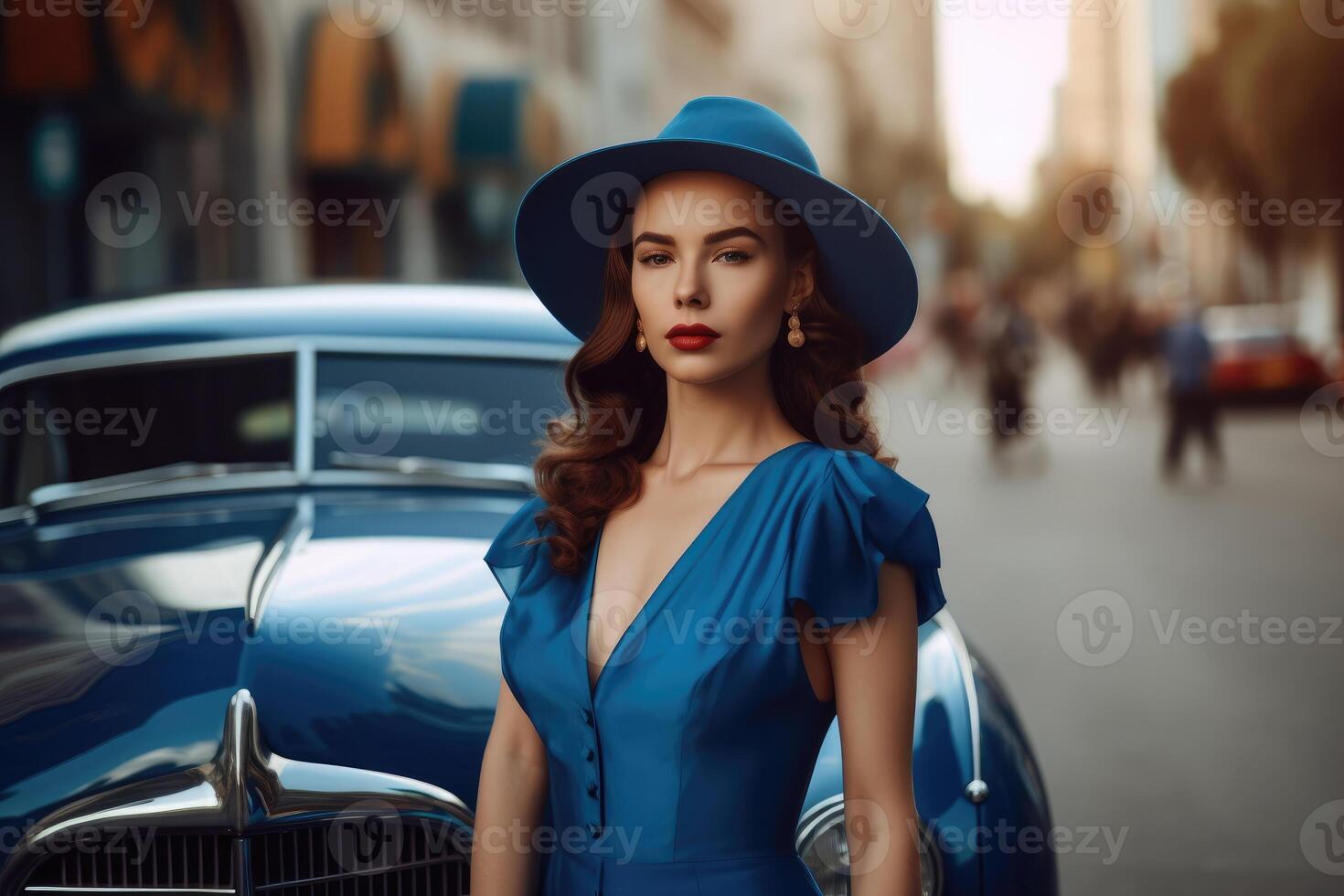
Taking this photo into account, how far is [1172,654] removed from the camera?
748cm

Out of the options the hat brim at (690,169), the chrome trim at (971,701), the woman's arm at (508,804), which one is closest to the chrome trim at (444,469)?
the chrome trim at (971,701)

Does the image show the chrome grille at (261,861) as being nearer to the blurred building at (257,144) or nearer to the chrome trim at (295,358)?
the chrome trim at (295,358)

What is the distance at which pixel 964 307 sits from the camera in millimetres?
34219

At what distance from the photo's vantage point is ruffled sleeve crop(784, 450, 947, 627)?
172 centimetres

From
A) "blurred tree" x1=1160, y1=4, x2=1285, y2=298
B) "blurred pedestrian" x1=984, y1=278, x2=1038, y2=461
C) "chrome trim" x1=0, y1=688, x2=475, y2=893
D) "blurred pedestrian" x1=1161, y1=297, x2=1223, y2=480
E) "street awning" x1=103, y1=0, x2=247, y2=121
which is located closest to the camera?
"chrome trim" x1=0, y1=688, x2=475, y2=893

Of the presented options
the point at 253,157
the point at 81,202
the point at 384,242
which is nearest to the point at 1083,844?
the point at 81,202

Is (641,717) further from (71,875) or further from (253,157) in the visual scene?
(253,157)

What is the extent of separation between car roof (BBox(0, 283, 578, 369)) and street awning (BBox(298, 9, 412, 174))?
13.6 metres

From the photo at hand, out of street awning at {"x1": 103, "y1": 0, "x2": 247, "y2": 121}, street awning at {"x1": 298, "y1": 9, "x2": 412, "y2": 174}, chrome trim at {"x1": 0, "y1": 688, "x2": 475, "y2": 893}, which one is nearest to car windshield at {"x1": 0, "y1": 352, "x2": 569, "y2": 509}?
chrome trim at {"x1": 0, "y1": 688, "x2": 475, "y2": 893}

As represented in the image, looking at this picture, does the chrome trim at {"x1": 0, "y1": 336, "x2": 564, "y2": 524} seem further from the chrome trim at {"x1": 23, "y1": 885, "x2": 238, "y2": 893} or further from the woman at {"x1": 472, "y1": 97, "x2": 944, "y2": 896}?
the woman at {"x1": 472, "y1": 97, "x2": 944, "y2": 896}

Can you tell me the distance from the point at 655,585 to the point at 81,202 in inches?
555

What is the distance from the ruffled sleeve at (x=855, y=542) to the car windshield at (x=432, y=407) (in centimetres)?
206

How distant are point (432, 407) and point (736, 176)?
2.17 metres

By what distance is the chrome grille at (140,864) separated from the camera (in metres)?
2.44
